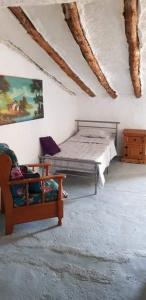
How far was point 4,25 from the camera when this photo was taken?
9.87 feet

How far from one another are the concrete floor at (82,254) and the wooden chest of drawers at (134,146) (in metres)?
1.98

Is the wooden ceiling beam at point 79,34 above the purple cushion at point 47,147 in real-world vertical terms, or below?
above

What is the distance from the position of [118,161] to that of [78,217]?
2.80 m

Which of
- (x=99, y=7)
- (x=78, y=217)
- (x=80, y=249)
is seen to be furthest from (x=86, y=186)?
(x=99, y=7)

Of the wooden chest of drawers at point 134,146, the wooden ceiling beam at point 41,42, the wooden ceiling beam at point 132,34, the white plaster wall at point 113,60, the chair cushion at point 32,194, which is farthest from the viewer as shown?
the wooden chest of drawers at point 134,146

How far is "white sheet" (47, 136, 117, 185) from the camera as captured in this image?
14.1 feet

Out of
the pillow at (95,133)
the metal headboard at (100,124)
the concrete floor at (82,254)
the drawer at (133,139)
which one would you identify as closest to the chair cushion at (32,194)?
the concrete floor at (82,254)

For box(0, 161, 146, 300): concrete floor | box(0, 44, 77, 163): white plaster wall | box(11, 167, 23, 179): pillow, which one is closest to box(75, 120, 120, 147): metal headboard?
box(0, 44, 77, 163): white plaster wall

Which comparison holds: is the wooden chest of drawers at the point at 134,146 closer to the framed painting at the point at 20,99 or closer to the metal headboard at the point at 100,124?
the metal headboard at the point at 100,124

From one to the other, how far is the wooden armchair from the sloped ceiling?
1464 mm

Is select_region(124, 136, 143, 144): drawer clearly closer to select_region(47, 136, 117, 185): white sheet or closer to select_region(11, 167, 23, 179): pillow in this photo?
select_region(47, 136, 117, 185): white sheet

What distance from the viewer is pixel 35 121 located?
449 centimetres

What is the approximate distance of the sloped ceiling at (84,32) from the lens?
2.52 meters

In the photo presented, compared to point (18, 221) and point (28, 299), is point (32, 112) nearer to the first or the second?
point (18, 221)
